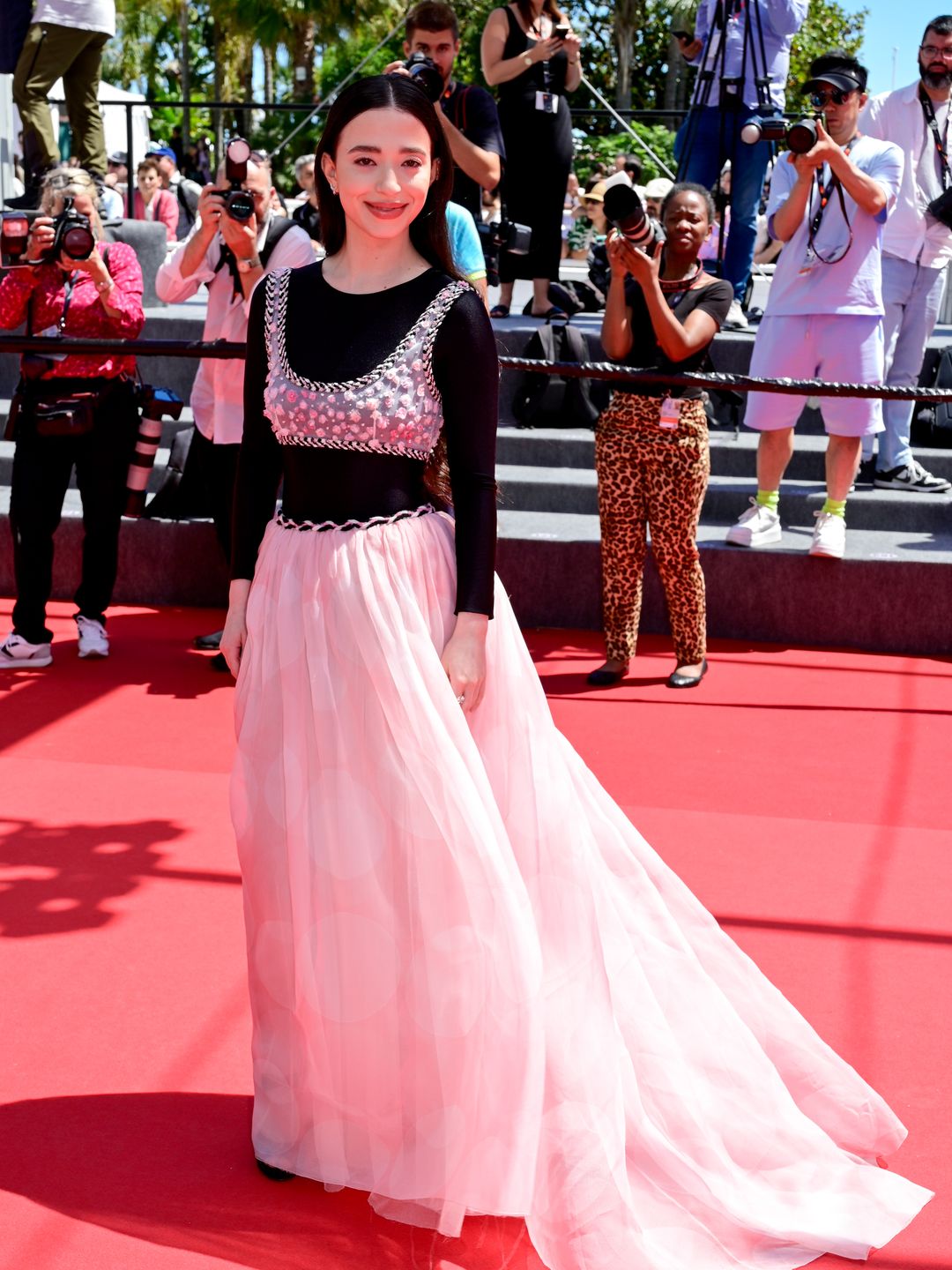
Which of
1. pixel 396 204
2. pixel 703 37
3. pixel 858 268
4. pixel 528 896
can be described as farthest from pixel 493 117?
pixel 528 896

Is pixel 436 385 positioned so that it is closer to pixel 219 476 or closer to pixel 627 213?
pixel 627 213

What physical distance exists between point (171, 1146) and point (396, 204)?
1.70m

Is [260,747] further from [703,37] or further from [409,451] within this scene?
[703,37]

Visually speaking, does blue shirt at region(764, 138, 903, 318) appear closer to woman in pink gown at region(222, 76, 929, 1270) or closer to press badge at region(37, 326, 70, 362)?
press badge at region(37, 326, 70, 362)

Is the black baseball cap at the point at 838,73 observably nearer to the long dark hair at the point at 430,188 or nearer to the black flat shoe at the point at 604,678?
the black flat shoe at the point at 604,678

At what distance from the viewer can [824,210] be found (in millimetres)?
6660

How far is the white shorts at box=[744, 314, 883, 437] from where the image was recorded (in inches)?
262

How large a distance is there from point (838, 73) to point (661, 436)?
6.26 ft

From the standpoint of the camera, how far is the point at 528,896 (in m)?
2.54

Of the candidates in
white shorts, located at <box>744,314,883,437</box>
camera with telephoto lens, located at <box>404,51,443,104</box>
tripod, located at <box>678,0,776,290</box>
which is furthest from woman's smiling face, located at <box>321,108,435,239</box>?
tripod, located at <box>678,0,776,290</box>

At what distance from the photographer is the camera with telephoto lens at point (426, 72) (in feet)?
19.2

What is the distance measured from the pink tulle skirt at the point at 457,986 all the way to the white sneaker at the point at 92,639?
3.74 metres

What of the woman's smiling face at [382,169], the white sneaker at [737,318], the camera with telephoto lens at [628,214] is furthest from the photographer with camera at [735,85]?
the woman's smiling face at [382,169]

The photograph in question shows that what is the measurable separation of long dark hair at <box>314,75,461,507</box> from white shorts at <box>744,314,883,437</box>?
4289 mm
